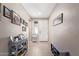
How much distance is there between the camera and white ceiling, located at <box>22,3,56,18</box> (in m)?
1.80

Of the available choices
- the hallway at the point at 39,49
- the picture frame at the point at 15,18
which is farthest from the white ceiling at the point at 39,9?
the hallway at the point at 39,49

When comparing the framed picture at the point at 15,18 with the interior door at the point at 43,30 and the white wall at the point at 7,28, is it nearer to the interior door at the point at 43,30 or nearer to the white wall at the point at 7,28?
the white wall at the point at 7,28

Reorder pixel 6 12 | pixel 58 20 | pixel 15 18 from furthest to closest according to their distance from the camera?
pixel 58 20
pixel 15 18
pixel 6 12

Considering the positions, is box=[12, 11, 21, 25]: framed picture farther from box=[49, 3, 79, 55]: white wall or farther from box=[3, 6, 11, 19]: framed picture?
box=[49, 3, 79, 55]: white wall

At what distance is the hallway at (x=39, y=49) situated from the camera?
1.83 m

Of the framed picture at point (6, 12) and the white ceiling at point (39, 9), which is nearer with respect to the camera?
the framed picture at point (6, 12)

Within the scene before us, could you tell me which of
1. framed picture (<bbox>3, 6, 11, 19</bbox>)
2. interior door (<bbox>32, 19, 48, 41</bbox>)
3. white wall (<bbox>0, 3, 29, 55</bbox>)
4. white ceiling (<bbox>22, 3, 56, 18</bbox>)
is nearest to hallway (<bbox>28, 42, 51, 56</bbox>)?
interior door (<bbox>32, 19, 48, 41</bbox>)

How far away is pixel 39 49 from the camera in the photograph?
1922 millimetres

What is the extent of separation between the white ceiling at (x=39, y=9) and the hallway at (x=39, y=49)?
556 mm

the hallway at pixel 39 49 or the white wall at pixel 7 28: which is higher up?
the white wall at pixel 7 28

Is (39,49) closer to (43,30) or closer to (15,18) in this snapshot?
(43,30)

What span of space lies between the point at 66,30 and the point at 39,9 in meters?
0.64

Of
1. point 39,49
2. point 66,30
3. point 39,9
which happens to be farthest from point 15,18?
point 66,30

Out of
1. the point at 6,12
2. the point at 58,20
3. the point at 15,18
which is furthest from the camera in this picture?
the point at 58,20
